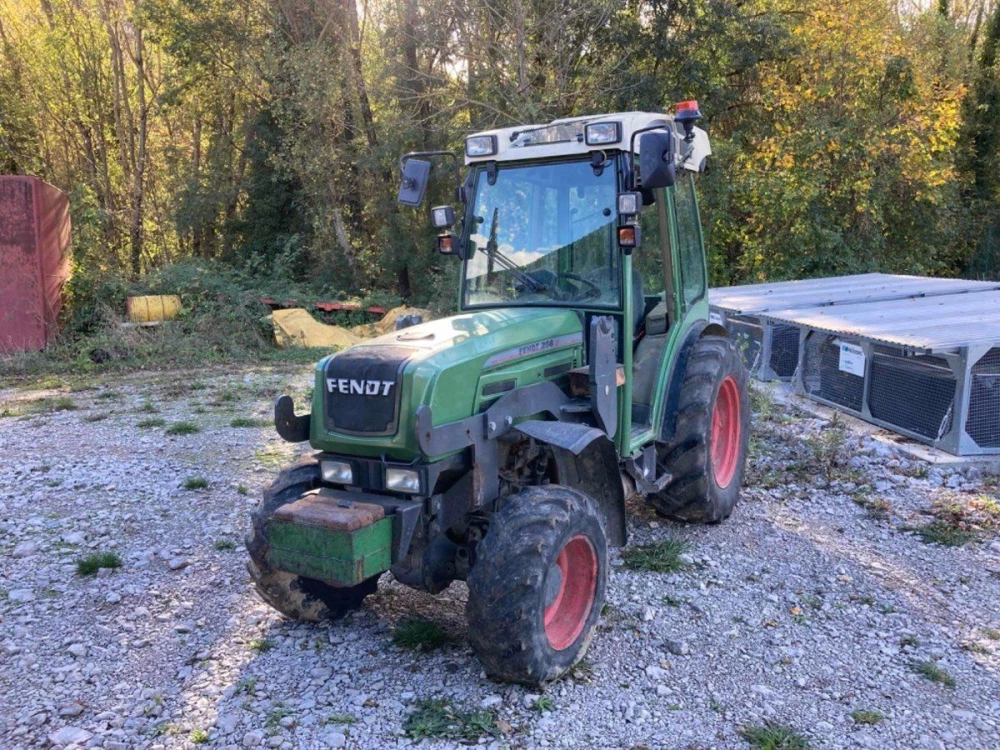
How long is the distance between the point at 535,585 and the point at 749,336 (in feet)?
24.8

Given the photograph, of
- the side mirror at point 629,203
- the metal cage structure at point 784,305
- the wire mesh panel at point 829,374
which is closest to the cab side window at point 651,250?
the side mirror at point 629,203

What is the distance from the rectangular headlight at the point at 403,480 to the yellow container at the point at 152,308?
11.4 meters

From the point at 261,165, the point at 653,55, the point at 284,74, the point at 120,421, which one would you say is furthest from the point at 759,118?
the point at 120,421

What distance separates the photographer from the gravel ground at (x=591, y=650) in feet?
11.1

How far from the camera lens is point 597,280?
4.61m

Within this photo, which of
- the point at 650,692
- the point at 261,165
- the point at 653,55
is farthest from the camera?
the point at 261,165

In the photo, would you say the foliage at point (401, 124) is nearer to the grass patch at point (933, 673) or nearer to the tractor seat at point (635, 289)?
the tractor seat at point (635, 289)

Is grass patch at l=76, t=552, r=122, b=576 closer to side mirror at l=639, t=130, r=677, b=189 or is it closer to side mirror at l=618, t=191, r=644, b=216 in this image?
side mirror at l=618, t=191, r=644, b=216

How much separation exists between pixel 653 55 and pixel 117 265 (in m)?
11.1

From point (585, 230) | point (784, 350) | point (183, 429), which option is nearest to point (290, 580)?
point (585, 230)

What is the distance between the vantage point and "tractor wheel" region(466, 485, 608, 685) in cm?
338

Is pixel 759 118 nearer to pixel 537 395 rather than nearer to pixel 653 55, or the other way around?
pixel 653 55

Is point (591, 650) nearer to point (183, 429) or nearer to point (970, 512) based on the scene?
point (970, 512)

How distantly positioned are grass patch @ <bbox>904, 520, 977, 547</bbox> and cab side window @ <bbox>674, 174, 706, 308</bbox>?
2.08 meters
